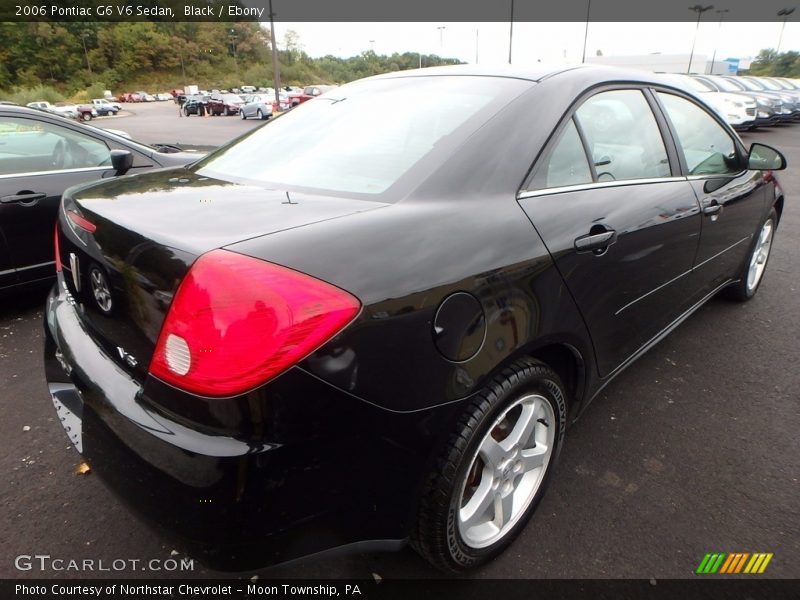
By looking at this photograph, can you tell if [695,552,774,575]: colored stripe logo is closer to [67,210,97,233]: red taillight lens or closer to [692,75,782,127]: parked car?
[67,210,97,233]: red taillight lens

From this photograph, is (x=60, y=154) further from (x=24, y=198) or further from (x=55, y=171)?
(x=24, y=198)

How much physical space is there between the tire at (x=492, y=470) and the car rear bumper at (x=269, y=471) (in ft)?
0.28

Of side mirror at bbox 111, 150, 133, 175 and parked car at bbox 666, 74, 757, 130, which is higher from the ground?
side mirror at bbox 111, 150, 133, 175

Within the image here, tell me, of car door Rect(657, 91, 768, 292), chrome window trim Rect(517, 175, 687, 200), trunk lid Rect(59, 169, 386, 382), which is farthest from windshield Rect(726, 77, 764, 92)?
trunk lid Rect(59, 169, 386, 382)

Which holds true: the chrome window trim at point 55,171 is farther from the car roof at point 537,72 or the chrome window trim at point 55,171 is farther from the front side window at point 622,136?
the front side window at point 622,136

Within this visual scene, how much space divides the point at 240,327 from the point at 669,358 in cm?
281

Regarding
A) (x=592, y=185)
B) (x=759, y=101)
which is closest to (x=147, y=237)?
(x=592, y=185)

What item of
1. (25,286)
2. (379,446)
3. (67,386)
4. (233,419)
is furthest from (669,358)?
(25,286)

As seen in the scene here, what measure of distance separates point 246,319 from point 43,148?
144 inches

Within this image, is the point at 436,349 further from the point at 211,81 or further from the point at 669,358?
the point at 211,81

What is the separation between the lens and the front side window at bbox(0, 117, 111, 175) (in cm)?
361

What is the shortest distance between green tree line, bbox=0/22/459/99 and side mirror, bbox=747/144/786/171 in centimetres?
7263

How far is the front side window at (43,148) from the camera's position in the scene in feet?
11.8

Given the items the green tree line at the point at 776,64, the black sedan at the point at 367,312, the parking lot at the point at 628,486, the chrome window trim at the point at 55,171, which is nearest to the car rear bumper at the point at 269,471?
the black sedan at the point at 367,312
